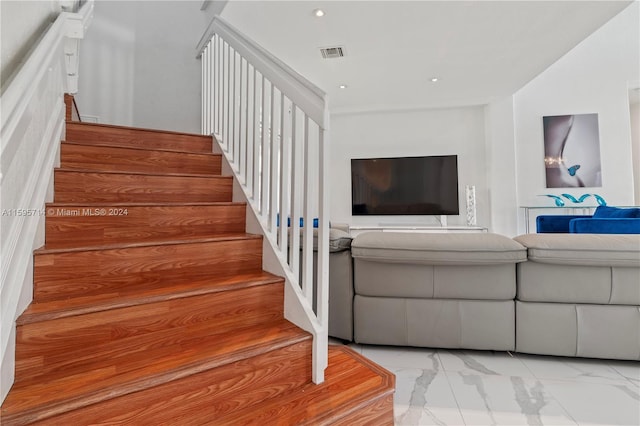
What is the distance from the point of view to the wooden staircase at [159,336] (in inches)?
33.5

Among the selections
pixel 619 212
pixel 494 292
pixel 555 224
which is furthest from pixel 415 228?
pixel 494 292

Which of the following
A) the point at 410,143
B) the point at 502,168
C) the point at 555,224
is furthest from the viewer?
the point at 410,143

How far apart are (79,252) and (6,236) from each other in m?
0.29

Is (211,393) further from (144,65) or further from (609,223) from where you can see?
(144,65)

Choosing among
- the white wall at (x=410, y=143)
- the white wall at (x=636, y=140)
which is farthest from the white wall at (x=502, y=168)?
the white wall at (x=636, y=140)

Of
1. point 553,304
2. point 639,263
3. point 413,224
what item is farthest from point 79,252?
point 413,224

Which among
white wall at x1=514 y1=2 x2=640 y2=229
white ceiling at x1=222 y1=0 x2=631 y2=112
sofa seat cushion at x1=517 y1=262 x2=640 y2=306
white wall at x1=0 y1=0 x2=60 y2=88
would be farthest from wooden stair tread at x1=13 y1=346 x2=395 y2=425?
white wall at x1=514 y1=2 x2=640 y2=229

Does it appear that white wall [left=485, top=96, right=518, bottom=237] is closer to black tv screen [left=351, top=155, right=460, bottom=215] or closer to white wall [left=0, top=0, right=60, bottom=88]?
black tv screen [left=351, top=155, right=460, bottom=215]

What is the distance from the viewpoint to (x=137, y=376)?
0.86 meters

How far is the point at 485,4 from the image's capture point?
8.62 feet

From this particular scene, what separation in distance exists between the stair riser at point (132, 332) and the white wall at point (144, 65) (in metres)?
2.95

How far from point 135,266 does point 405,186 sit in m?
4.46

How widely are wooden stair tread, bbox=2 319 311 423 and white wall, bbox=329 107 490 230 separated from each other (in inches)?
169

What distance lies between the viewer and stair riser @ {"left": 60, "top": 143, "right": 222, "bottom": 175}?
5.64 ft
